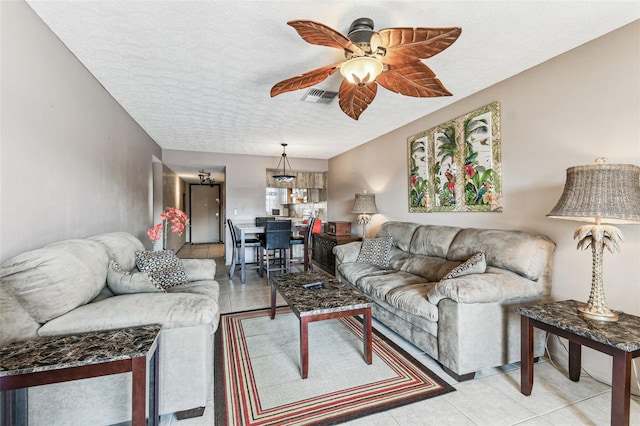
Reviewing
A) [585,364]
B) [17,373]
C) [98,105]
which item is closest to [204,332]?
[17,373]

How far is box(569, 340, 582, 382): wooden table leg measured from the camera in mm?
1981

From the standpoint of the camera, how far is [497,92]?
2754mm

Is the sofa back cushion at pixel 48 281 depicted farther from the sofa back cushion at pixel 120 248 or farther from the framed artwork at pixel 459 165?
the framed artwork at pixel 459 165

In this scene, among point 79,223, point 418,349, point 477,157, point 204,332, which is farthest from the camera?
point 477,157

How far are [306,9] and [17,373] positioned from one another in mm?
2227

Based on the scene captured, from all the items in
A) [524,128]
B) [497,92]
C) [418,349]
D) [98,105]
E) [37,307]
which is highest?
[497,92]

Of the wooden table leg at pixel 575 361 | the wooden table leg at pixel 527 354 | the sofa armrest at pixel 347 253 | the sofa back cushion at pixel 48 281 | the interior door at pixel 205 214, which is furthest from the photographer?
the interior door at pixel 205 214

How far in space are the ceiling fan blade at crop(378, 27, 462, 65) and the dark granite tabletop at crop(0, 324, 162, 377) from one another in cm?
194

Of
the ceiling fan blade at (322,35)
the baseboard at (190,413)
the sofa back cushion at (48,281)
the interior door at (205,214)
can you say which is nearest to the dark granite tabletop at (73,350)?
the sofa back cushion at (48,281)

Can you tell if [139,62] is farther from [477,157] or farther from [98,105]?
[477,157]

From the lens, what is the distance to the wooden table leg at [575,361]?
1.98 meters

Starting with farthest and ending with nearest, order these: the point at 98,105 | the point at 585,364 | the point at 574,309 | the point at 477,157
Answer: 1. the point at 477,157
2. the point at 98,105
3. the point at 585,364
4. the point at 574,309

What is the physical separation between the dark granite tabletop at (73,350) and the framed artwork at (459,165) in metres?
3.05

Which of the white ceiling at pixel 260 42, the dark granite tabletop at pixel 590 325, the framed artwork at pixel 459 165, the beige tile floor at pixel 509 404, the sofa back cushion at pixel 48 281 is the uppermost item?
the white ceiling at pixel 260 42
